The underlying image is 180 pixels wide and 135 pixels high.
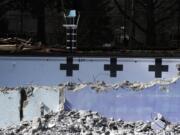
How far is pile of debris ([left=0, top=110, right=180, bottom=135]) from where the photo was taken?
8359mm

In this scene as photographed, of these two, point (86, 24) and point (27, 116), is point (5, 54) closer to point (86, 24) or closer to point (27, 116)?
point (27, 116)

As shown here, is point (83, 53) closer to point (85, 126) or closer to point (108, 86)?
point (108, 86)

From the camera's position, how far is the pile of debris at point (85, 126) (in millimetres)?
8359

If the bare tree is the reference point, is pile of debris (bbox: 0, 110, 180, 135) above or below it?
below

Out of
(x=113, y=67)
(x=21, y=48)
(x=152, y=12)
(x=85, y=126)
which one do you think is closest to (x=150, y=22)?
(x=152, y=12)

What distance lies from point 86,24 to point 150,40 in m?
3.94

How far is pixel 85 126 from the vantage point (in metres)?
8.48

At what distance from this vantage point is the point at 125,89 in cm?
881

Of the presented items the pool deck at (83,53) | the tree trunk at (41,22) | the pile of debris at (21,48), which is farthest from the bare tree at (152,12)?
the pool deck at (83,53)

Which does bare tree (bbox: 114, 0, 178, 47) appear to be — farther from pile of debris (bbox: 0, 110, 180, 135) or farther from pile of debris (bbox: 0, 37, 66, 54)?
pile of debris (bbox: 0, 110, 180, 135)

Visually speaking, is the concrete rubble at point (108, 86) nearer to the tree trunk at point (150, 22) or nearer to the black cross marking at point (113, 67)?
the black cross marking at point (113, 67)

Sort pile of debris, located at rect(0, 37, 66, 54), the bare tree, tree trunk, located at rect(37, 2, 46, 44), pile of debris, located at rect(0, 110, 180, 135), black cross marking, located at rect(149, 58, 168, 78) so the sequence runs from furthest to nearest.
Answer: the bare tree → tree trunk, located at rect(37, 2, 46, 44) → pile of debris, located at rect(0, 37, 66, 54) → black cross marking, located at rect(149, 58, 168, 78) → pile of debris, located at rect(0, 110, 180, 135)

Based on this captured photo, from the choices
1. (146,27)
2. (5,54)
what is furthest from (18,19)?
(5,54)

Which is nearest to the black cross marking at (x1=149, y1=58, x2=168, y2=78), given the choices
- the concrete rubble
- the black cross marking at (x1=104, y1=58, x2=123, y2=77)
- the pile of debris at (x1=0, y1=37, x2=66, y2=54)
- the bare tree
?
the concrete rubble
